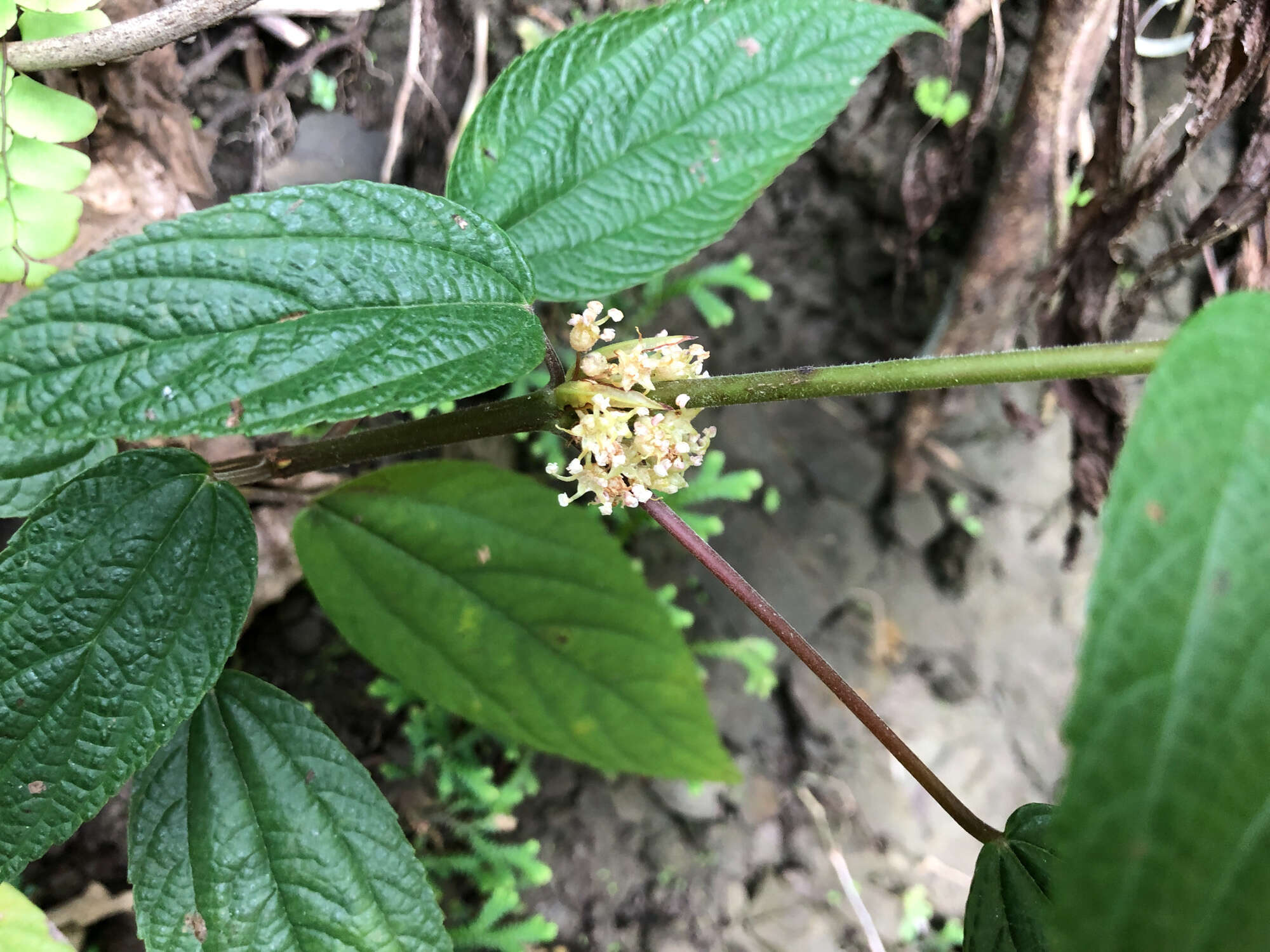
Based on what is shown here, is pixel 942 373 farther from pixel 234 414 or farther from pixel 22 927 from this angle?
pixel 22 927

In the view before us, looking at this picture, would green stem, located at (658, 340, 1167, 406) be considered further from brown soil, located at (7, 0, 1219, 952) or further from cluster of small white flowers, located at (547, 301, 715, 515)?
brown soil, located at (7, 0, 1219, 952)

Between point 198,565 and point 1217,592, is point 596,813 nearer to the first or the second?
point 198,565

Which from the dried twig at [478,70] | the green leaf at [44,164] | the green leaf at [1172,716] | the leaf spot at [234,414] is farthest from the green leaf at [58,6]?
the green leaf at [1172,716]

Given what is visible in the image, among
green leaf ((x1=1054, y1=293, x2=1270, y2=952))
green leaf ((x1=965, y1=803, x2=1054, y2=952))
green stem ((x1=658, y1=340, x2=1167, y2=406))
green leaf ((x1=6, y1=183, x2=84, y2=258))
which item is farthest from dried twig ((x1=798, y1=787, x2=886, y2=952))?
green leaf ((x1=6, y1=183, x2=84, y2=258))

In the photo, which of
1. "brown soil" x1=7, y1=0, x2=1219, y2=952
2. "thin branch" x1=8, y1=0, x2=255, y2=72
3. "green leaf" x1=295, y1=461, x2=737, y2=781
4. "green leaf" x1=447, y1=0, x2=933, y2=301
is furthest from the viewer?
"brown soil" x1=7, y1=0, x2=1219, y2=952

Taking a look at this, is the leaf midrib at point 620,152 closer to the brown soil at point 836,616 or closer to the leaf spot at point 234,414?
the leaf spot at point 234,414

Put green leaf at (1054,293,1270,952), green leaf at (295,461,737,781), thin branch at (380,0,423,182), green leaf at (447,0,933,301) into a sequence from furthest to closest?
thin branch at (380,0,423,182)
green leaf at (295,461,737,781)
green leaf at (447,0,933,301)
green leaf at (1054,293,1270,952)
